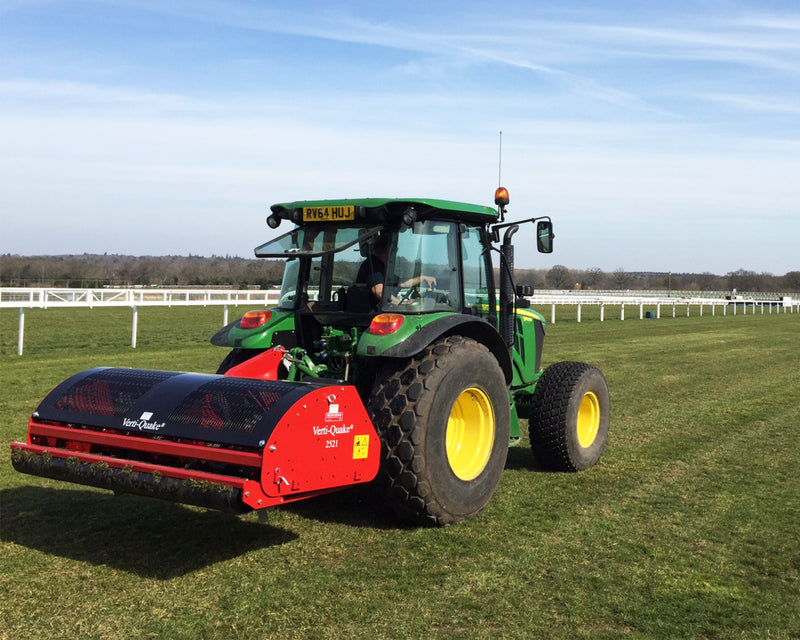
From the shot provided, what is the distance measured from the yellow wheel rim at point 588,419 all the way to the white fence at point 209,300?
11854 millimetres

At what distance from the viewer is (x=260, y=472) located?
4.67 meters

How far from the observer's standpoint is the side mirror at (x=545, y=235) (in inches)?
285

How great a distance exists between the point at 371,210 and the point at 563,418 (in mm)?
2724

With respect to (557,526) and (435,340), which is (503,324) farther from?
(557,526)

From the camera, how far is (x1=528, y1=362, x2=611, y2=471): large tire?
25.0 ft

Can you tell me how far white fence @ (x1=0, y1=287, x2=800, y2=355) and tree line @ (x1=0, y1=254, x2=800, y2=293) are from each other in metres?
1.01

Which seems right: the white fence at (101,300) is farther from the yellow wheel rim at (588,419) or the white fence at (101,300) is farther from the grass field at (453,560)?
the yellow wheel rim at (588,419)

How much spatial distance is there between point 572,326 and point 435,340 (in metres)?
24.7

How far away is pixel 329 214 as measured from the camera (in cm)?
638

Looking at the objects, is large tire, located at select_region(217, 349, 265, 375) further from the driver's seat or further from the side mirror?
the side mirror

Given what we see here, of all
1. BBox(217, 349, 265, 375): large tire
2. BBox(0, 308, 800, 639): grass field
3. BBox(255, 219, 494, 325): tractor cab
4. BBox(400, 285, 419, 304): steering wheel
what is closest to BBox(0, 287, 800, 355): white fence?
BBox(0, 308, 800, 639): grass field

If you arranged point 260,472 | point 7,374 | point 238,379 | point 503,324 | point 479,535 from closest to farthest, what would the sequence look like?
point 260,472 < point 238,379 < point 479,535 < point 503,324 < point 7,374

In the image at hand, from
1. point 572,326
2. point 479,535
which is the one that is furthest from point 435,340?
point 572,326

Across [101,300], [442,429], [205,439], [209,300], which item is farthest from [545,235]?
[209,300]
